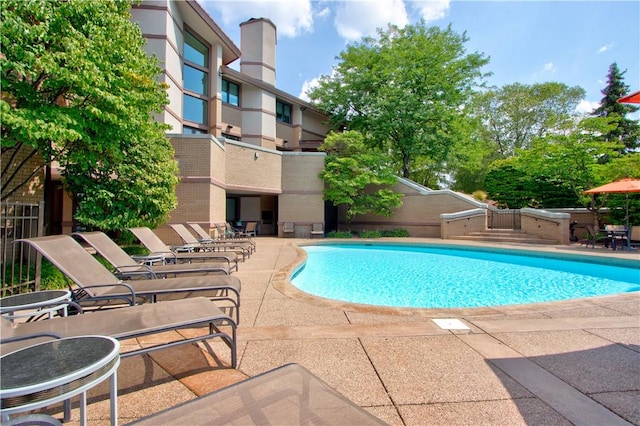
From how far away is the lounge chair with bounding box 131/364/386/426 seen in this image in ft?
5.16

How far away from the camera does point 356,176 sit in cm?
1880

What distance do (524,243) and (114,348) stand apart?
1810 centimetres

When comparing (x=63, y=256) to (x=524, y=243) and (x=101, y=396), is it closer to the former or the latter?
(x=101, y=396)

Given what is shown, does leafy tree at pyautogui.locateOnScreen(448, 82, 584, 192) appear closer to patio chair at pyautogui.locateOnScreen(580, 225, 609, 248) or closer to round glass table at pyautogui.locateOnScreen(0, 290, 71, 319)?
A: patio chair at pyautogui.locateOnScreen(580, 225, 609, 248)

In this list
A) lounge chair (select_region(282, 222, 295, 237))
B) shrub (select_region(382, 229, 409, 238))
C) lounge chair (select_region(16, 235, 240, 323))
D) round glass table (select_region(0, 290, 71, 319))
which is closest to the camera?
round glass table (select_region(0, 290, 71, 319))

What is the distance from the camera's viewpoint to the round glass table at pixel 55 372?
1.40 metres

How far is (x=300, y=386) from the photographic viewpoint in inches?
73.5

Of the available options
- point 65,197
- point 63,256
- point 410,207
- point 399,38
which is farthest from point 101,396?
point 399,38

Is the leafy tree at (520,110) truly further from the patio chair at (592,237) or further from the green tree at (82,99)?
the green tree at (82,99)

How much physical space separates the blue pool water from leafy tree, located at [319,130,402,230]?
214 inches

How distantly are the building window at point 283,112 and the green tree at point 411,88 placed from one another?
4.13 metres

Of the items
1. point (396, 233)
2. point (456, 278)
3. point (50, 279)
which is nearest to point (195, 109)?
point (396, 233)

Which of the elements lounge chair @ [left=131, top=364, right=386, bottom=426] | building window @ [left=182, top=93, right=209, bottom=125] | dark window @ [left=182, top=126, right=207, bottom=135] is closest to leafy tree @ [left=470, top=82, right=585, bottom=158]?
building window @ [left=182, top=93, right=209, bottom=125]

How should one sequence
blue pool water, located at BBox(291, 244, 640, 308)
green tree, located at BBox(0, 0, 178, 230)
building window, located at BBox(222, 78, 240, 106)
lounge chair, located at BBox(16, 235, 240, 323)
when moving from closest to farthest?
lounge chair, located at BBox(16, 235, 240, 323)
green tree, located at BBox(0, 0, 178, 230)
blue pool water, located at BBox(291, 244, 640, 308)
building window, located at BBox(222, 78, 240, 106)
